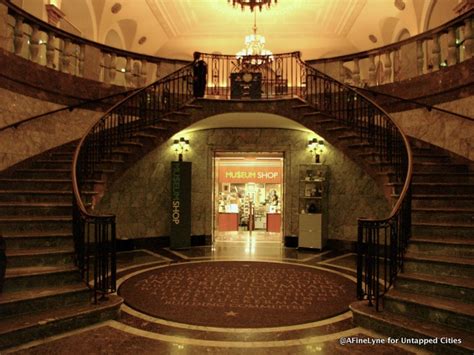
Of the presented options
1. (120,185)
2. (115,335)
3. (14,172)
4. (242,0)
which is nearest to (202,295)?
(115,335)

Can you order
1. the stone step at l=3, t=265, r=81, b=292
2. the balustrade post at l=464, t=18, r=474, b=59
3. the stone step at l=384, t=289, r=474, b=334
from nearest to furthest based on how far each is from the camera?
the stone step at l=384, t=289, r=474, b=334 → the stone step at l=3, t=265, r=81, b=292 → the balustrade post at l=464, t=18, r=474, b=59

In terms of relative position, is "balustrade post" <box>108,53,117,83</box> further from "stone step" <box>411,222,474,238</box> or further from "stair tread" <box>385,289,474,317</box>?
"stair tread" <box>385,289,474,317</box>

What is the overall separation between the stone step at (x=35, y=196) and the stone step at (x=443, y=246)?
4.60 metres

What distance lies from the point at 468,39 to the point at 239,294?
4953 millimetres

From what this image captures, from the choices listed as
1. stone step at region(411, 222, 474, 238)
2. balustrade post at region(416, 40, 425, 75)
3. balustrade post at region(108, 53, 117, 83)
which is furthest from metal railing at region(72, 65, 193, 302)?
balustrade post at region(416, 40, 425, 75)

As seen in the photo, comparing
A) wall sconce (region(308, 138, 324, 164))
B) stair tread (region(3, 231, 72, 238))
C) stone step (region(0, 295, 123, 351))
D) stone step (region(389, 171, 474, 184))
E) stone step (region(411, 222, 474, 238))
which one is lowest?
stone step (region(0, 295, 123, 351))

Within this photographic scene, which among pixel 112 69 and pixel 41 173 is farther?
pixel 112 69

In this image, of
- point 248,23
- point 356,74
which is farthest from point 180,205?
point 248,23

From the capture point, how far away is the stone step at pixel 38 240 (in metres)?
4.45

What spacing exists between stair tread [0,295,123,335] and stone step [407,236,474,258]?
134 inches

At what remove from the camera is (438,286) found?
3.85 metres

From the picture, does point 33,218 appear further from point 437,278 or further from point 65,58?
point 437,278

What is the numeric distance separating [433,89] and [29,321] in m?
6.52

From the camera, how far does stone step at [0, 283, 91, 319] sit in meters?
3.61
